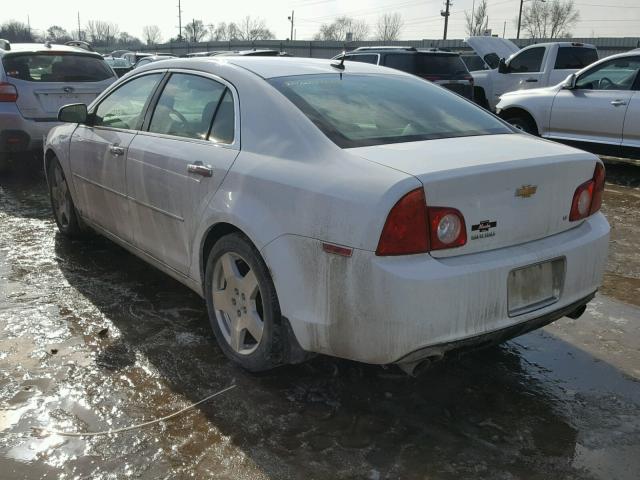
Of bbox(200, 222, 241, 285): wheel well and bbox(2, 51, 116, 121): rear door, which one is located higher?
bbox(2, 51, 116, 121): rear door

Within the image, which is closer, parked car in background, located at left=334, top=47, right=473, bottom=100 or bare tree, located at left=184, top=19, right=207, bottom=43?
parked car in background, located at left=334, top=47, right=473, bottom=100

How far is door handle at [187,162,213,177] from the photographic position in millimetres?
3193

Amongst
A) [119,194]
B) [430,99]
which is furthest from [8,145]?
[430,99]

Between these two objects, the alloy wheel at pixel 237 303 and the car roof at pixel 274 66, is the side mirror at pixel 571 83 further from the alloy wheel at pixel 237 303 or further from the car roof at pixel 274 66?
the alloy wheel at pixel 237 303

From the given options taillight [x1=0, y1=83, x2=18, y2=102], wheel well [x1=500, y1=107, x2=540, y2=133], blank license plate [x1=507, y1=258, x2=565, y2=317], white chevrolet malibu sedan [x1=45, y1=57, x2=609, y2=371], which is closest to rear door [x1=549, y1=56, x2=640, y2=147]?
wheel well [x1=500, y1=107, x2=540, y2=133]

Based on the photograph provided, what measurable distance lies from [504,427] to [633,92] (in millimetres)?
6963

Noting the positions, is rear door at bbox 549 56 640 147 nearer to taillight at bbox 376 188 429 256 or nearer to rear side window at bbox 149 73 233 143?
rear side window at bbox 149 73 233 143

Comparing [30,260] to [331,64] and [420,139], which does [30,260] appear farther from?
[420,139]

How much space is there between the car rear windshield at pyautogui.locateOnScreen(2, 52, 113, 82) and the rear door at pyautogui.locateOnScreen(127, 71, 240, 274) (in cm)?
475

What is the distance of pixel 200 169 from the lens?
3.25 metres

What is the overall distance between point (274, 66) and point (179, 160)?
2.51ft

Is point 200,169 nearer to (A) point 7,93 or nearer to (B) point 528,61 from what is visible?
(A) point 7,93

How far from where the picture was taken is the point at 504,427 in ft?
9.11

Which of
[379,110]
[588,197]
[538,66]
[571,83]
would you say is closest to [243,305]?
[379,110]
